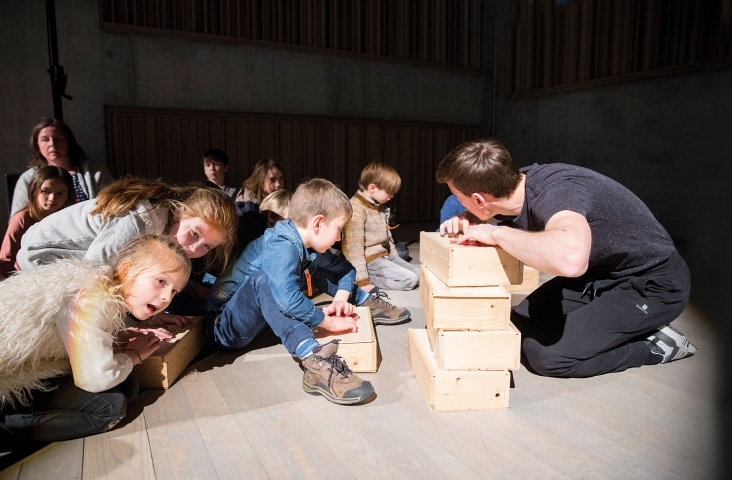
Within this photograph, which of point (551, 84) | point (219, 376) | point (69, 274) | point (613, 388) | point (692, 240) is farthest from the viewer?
point (551, 84)

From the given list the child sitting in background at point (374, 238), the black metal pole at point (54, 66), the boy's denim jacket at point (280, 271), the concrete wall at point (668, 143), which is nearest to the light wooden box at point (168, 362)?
the boy's denim jacket at point (280, 271)

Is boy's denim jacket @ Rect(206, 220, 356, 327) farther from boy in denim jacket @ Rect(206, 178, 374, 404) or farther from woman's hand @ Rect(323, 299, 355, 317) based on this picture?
woman's hand @ Rect(323, 299, 355, 317)

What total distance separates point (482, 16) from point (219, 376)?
372 inches

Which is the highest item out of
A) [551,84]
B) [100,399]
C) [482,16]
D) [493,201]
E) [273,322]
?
[482,16]

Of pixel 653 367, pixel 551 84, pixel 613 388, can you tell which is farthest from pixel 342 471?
pixel 551 84

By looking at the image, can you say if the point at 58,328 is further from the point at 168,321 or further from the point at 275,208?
the point at 275,208

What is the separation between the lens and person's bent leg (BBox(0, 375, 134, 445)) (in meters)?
2.03

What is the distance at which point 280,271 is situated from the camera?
2.68 metres

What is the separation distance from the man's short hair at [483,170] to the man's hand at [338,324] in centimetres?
96

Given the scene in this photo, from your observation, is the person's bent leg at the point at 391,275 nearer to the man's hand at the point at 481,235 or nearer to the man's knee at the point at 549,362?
the man's knee at the point at 549,362

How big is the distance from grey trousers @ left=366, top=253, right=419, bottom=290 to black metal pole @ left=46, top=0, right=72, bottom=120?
444 cm

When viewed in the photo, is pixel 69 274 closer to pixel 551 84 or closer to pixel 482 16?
pixel 551 84

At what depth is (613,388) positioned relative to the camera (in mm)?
2570

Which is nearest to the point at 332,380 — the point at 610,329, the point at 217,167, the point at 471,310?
the point at 471,310
